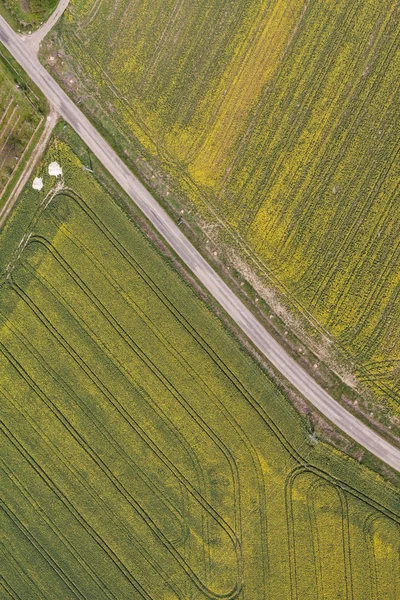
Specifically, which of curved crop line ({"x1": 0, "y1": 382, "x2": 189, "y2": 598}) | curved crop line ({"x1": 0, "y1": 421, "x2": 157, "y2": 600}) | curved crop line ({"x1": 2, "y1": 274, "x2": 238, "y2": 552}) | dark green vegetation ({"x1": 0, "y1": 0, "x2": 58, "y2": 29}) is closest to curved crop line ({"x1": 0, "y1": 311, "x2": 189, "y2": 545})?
curved crop line ({"x1": 2, "y1": 274, "x2": 238, "y2": 552})

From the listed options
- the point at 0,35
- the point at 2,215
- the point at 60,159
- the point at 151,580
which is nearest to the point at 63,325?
the point at 2,215

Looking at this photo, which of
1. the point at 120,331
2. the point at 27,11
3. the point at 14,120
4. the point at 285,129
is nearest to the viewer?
the point at 285,129

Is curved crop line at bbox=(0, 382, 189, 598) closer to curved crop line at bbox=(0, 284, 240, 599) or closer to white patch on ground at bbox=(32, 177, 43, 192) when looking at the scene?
curved crop line at bbox=(0, 284, 240, 599)

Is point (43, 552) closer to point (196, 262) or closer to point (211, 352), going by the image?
point (211, 352)

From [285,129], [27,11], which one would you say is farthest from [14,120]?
[285,129]

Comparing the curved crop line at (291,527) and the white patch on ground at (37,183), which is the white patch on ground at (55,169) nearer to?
the white patch on ground at (37,183)

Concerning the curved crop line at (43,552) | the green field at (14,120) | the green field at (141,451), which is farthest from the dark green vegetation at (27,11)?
the curved crop line at (43,552)
